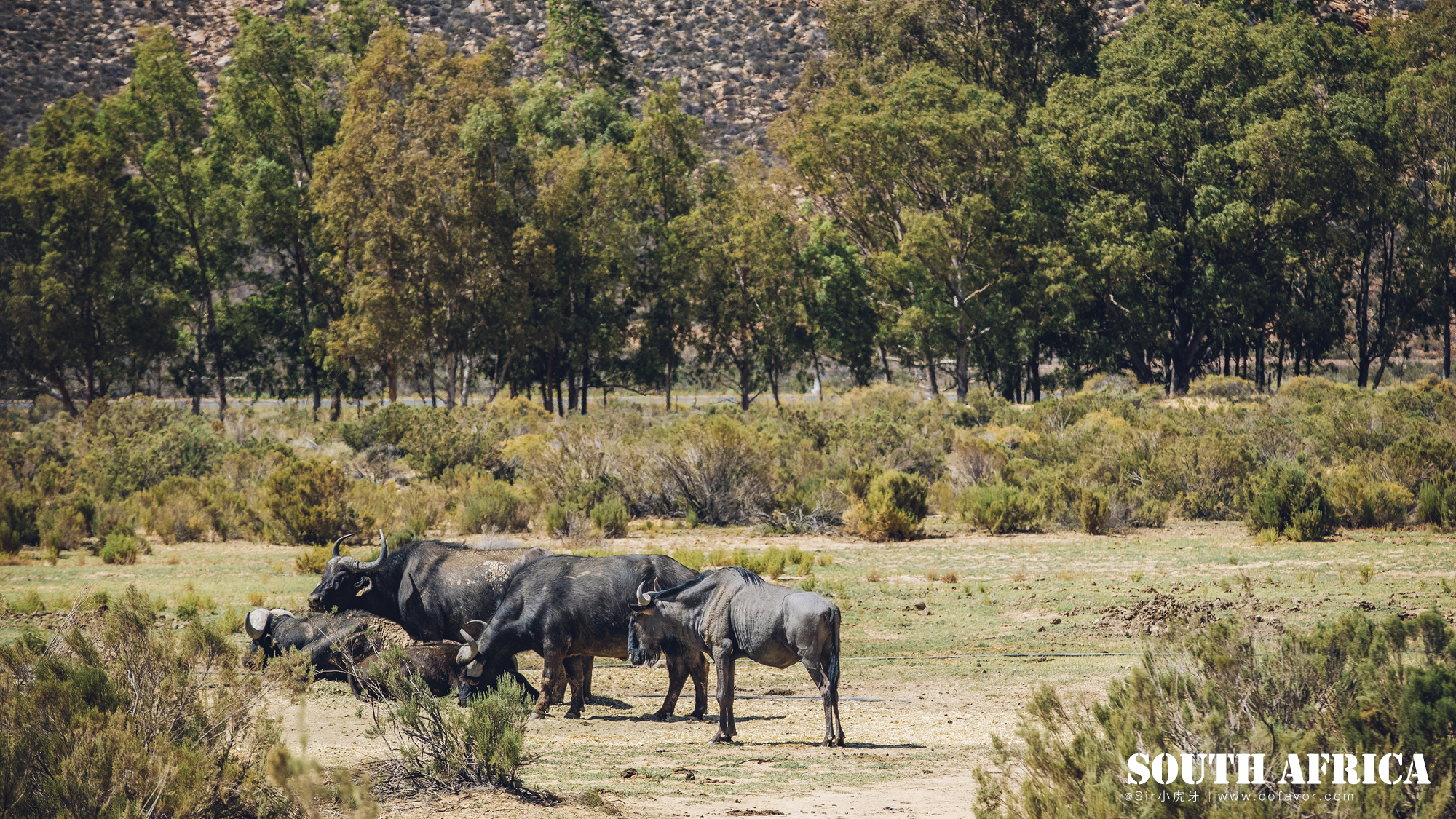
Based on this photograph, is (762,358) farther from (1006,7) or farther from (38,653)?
(38,653)

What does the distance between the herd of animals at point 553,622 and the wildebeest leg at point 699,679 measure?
0.05 ft

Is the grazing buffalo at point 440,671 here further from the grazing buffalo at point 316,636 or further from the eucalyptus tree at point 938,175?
the eucalyptus tree at point 938,175

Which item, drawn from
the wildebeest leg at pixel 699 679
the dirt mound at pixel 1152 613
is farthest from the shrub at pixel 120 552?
the dirt mound at pixel 1152 613

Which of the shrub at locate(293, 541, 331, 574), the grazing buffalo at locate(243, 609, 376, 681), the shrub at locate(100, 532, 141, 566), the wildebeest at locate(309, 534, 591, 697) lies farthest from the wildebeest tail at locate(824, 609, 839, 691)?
the shrub at locate(100, 532, 141, 566)

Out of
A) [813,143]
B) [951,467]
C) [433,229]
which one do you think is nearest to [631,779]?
[951,467]

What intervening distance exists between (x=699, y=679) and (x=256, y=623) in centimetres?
471

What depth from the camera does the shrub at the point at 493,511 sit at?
984 inches

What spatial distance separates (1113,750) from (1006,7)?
62202 mm

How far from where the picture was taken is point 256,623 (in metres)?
13.1

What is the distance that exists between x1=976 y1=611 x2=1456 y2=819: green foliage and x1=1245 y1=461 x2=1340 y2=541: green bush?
1578cm

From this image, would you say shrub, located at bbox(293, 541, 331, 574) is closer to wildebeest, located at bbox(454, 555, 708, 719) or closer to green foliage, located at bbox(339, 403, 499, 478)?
wildebeest, located at bbox(454, 555, 708, 719)

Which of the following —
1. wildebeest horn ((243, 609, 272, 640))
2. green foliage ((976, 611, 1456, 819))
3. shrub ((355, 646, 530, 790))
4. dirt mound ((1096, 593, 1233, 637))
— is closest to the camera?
green foliage ((976, 611, 1456, 819))

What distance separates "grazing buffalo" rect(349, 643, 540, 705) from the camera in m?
11.6

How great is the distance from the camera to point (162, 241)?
5100 cm
